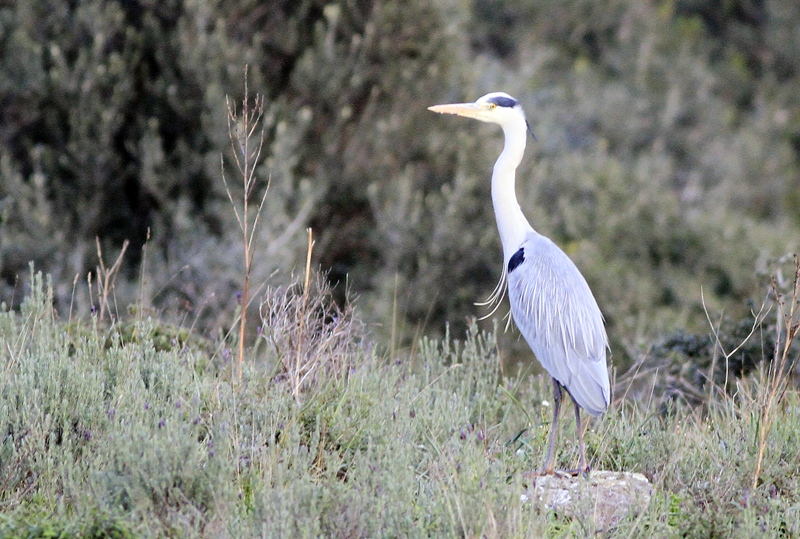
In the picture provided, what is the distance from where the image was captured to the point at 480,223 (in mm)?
11078

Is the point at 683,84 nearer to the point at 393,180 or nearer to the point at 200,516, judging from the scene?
the point at 393,180

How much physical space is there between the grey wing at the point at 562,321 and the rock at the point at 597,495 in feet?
1.16

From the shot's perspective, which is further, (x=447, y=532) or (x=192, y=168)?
(x=192, y=168)

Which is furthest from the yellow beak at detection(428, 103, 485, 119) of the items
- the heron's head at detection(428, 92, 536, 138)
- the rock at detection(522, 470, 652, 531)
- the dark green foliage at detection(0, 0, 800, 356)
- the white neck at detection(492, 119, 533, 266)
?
the dark green foliage at detection(0, 0, 800, 356)

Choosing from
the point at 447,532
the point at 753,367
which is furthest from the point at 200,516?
the point at 753,367

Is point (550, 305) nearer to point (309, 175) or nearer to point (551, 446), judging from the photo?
point (551, 446)

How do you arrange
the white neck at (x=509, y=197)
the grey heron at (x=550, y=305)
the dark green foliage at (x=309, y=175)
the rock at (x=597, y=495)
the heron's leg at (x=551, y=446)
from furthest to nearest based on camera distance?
the dark green foliage at (x=309, y=175) < the white neck at (x=509, y=197) < the grey heron at (x=550, y=305) < the heron's leg at (x=551, y=446) < the rock at (x=597, y=495)

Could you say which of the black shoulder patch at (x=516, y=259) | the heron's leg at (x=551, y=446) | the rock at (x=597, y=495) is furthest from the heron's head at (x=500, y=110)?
the rock at (x=597, y=495)

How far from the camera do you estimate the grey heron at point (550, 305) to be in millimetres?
5012

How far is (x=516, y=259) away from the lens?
18.9ft

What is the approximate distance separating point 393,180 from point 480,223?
104 centimetres

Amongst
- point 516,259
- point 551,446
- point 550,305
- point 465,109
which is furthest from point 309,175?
point 551,446

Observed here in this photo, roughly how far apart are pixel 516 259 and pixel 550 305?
19.0 inches

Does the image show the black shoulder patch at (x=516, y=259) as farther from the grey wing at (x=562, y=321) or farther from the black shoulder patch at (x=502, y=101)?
the black shoulder patch at (x=502, y=101)
